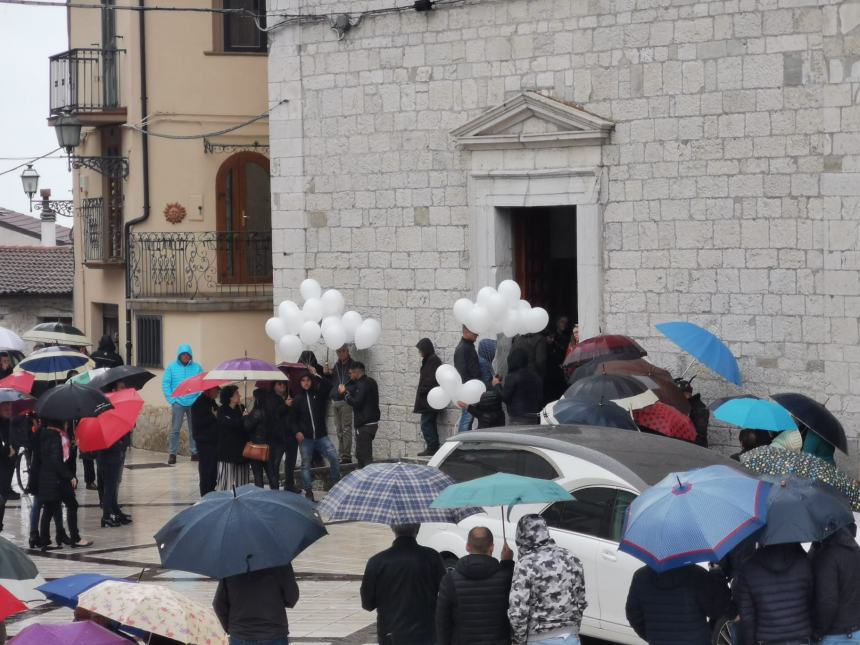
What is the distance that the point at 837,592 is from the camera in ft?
27.7

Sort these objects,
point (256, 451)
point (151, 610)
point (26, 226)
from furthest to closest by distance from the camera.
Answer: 1. point (26, 226)
2. point (256, 451)
3. point (151, 610)

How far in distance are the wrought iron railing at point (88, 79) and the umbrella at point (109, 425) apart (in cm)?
992

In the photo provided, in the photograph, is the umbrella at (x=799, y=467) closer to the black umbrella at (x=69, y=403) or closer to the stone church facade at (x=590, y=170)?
the stone church facade at (x=590, y=170)

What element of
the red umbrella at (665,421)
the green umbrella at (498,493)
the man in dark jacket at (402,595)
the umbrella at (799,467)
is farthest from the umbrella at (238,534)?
the red umbrella at (665,421)

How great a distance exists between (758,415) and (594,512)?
9.90 feet

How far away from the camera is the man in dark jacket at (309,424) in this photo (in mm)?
17375

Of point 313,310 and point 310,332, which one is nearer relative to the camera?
point 310,332

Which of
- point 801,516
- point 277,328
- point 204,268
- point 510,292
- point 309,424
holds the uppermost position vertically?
point 204,268

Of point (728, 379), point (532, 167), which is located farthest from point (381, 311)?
point (728, 379)

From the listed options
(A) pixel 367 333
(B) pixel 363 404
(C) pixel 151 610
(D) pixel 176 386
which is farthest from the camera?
(D) pixel 176 386

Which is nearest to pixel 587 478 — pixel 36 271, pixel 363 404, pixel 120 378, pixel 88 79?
pixel 363 404

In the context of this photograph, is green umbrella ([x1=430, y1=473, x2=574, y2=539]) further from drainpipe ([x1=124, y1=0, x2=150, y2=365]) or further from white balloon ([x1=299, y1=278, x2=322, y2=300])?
drainpipe ([x1=124, y1=0, x2=150, y2=365])

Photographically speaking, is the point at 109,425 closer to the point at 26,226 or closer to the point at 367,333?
the point at 367,333

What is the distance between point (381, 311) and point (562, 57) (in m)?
3.99
